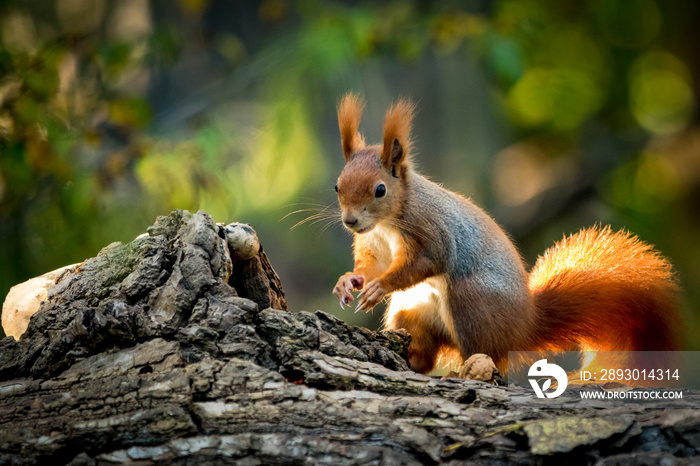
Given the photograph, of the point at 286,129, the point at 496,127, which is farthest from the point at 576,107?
the point at 286,129

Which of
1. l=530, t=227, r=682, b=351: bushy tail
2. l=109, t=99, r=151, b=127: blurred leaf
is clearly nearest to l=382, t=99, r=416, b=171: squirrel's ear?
l=530, t=227, r=682, b=351: bushy tail

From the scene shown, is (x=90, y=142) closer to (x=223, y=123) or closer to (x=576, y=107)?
(x=223, y=123)

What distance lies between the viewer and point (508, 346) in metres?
1.59

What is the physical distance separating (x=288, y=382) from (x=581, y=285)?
1.00 metres

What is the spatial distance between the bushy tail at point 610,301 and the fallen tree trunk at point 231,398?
427 mm

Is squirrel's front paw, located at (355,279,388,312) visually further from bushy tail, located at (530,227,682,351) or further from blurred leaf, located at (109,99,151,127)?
blurred leaf, located at (109,99,151,127)

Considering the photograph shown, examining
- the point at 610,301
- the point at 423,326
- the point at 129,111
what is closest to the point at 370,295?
the point at 423,326

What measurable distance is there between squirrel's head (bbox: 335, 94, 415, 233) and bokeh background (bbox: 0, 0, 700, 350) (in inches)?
23.3

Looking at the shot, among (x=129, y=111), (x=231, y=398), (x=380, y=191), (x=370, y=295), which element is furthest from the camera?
(x=129, y=111)

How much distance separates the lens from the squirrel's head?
1.63 m

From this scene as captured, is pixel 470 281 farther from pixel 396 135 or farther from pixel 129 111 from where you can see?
pixel 129 111

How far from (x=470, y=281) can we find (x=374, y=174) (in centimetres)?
39

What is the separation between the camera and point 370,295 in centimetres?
154

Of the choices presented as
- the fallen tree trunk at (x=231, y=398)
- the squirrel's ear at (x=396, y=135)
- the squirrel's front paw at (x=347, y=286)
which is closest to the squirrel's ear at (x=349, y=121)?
the squirrel's ear at (x=396, y=135)
